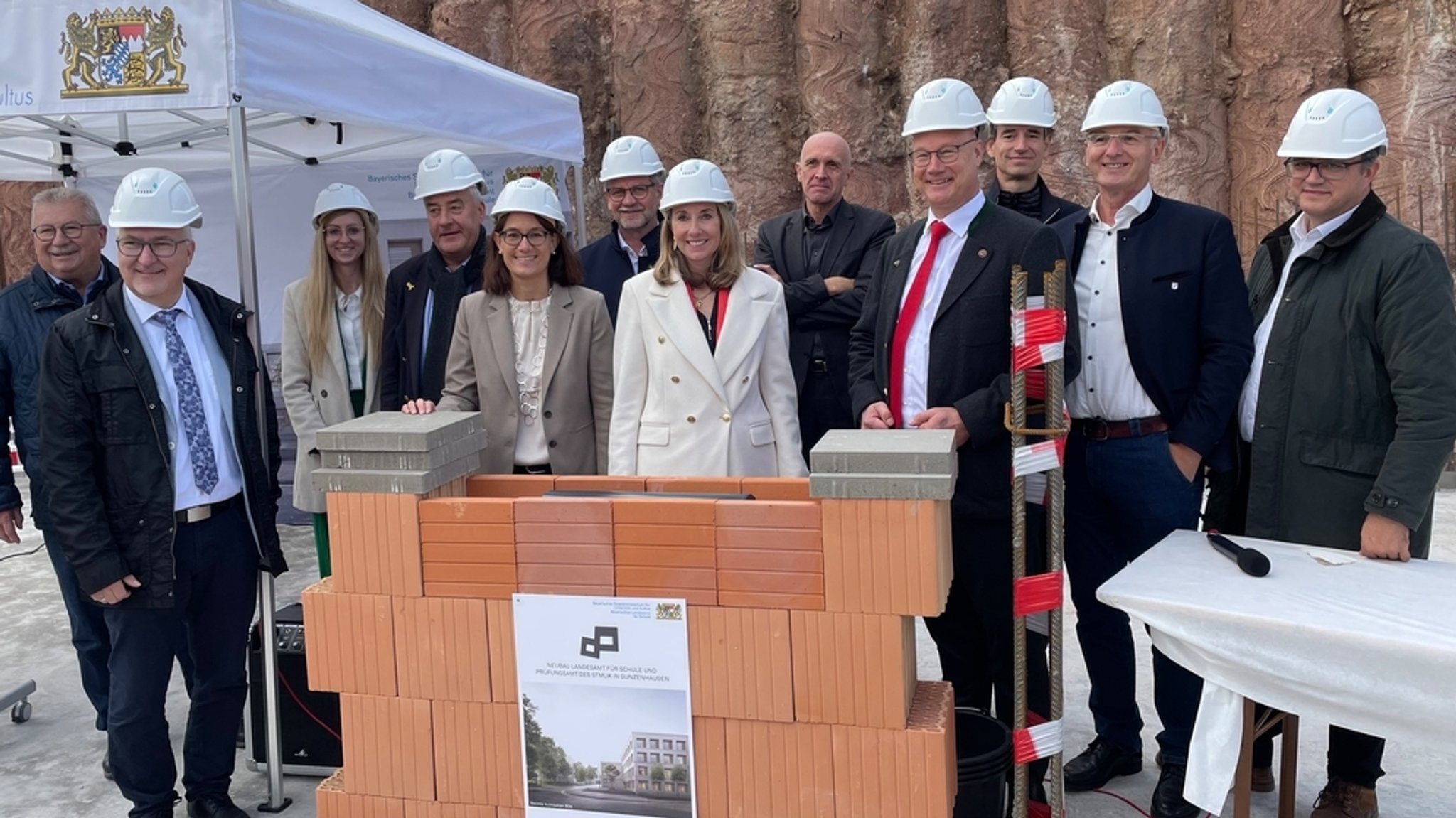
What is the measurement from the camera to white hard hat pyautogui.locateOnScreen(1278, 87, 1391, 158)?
10.3 feet

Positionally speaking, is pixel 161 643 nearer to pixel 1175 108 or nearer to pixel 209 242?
pixel 209 242

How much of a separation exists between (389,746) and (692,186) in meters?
1.87

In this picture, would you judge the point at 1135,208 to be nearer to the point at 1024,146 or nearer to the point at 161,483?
the point at 1024,146

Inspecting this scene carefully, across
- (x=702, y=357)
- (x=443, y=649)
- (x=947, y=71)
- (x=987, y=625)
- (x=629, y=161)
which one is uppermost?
(x=947, y=71)

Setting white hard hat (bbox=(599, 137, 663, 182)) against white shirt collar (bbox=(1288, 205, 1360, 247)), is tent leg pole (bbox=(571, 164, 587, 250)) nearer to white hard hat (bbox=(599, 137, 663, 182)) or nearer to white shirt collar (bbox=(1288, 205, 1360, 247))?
white hard hat (bbox=(599, 137, 663, 182))

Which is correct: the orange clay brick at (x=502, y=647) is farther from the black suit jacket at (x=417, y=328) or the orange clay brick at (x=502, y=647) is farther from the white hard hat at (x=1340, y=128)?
the white hard hat at (x=1340, y=128)

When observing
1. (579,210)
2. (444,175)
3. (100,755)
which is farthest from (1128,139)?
(579,210)

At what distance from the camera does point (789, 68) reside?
11125 mm

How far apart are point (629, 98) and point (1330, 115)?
8880 mm

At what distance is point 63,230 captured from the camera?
4.25m

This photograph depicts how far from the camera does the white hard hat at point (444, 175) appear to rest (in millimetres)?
4398

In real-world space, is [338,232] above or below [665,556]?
above

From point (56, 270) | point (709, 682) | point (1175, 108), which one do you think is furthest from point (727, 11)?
point (709, 682)

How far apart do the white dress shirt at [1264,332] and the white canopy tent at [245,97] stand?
3.14 m
